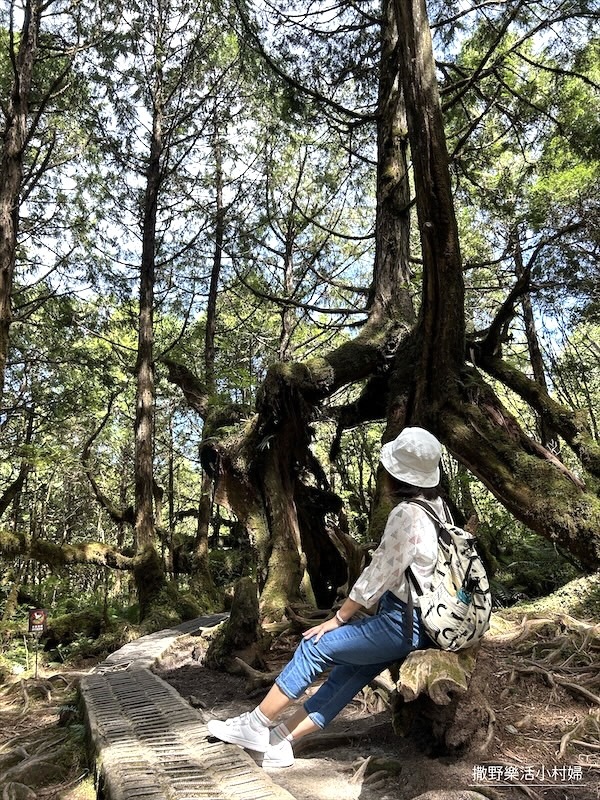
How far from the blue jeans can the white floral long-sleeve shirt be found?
0.13 meters

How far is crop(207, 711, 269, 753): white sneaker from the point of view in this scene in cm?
307

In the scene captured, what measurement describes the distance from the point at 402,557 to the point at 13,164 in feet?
23.6

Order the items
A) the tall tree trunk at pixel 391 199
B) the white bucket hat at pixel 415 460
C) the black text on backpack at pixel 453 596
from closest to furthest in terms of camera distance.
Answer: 1. the black text on backpack at pixel 453 596
2. the white bucket hat at pixel 415 460
3. the tall tree trunk at pixel 391 199

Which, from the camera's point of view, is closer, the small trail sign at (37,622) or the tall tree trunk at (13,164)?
the small trail sign at (37,622)

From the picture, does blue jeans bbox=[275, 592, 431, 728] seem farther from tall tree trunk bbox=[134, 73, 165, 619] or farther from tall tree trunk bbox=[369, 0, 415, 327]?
tall tree trunk bbox=[134, 73, 165, 619]

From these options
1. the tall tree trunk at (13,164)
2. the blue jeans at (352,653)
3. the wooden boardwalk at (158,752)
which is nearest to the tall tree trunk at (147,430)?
the tall tree trunk at (13,164)

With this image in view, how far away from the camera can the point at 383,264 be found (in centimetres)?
809

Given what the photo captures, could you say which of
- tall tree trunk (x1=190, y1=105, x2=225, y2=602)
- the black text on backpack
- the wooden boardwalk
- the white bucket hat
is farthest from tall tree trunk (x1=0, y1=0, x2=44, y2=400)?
the black text on backpack

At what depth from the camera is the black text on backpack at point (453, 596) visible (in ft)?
8.75

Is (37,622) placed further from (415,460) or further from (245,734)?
(415,460)

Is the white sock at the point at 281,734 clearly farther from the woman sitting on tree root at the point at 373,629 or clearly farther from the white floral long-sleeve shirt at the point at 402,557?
the white floral long-sleeve shirt at the point at 402,557

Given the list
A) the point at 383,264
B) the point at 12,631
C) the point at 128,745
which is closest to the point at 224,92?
the point at 383,264

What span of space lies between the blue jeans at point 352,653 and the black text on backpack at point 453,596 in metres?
0.11

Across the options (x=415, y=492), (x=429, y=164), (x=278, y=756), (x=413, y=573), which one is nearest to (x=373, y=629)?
(x=413, y=573)
